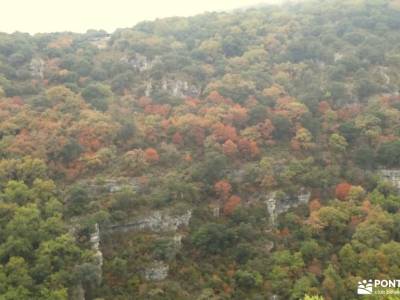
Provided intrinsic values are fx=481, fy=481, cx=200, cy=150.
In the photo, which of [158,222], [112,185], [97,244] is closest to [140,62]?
[112,185]

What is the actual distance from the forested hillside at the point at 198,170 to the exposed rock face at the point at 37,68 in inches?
9.0

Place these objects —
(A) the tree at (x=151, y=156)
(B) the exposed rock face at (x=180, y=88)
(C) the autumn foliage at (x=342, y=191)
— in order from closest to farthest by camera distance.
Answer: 1. (C) the autumn foliage at (x=342, y=191)
2. (A) the tree at (x=151, y=156)
3. (B) the exposed rock face at (x=180, y=88)

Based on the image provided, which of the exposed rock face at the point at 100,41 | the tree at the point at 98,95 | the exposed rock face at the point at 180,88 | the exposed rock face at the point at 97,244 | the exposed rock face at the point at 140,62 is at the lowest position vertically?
the exposed rock face at the point at 97,244

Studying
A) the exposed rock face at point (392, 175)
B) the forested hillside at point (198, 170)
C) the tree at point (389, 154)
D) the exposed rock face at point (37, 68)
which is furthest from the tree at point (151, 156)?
the exposed rock face at point (37, 68)

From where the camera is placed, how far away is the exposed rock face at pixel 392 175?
4122cm

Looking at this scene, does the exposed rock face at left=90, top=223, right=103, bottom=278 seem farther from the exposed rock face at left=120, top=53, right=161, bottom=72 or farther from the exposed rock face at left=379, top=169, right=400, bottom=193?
the exposed rock face at left=120, top=53, right=161, bottom=72

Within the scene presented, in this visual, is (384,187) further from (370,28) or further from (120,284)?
(370,28)

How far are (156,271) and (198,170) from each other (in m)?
9.69

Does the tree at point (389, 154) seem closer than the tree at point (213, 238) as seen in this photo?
No

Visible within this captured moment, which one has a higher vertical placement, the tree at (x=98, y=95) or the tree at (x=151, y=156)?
the tree at (x=98, y=95)

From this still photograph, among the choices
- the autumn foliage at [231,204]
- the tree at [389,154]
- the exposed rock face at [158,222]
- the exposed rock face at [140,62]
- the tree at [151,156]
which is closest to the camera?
the exposed rock face at [158,222]

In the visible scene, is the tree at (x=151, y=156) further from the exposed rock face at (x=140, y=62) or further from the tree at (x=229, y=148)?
the exposed rock face at (x=140, y=62)

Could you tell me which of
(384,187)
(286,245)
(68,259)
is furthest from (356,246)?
(68,259)

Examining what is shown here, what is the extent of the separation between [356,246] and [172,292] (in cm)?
1323
